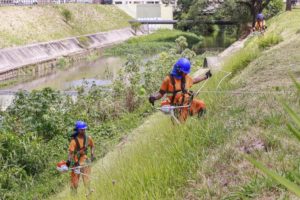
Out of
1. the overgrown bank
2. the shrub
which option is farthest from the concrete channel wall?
the shrub

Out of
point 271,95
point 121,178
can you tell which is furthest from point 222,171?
point 271,95

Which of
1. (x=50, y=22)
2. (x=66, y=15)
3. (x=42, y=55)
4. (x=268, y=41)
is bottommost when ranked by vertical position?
(x=42, y=55)

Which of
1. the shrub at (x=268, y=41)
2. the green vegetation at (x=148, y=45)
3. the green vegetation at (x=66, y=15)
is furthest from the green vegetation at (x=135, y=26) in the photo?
the shrub at (x=268, y=41)

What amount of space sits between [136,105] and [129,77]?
43.9 inches

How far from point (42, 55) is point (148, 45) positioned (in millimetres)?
11859

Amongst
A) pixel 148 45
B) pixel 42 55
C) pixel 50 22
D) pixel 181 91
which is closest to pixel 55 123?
pixel 181 91

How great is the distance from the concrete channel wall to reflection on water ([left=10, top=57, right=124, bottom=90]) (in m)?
1.18

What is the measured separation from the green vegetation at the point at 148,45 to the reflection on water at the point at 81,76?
9.04 ft

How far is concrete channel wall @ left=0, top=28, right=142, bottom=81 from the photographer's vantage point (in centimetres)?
2667

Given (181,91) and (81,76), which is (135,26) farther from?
(181,91)

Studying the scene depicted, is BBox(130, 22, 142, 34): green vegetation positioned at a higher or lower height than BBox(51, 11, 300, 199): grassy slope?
lower

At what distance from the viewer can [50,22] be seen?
39.0 m

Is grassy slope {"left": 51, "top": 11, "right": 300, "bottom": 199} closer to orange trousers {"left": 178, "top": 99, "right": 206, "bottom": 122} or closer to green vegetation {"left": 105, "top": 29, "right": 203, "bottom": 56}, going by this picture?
orange trousers {"left": 178, "top": 99, "right": 206, "bottom": 122}

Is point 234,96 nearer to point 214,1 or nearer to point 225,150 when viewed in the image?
point 225,150
